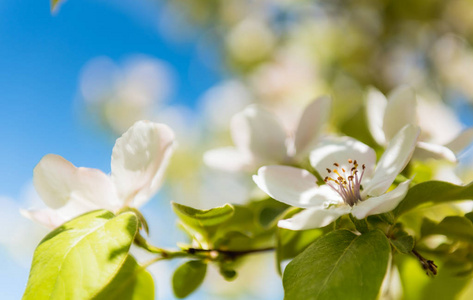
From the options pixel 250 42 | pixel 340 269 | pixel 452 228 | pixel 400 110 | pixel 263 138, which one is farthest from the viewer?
pixel 250 42

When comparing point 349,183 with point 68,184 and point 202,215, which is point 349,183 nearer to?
point 202,215

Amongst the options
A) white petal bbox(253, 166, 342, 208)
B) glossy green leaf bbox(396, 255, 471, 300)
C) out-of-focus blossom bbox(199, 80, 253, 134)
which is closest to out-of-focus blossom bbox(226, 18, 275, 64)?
out-of-focus blossom bbox(199, 80, 253, 134)

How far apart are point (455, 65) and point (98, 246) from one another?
7.97ft

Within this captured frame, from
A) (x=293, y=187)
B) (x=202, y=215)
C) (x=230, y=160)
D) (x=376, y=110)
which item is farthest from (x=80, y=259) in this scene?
(x=376, y=110)

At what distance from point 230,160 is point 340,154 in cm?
22

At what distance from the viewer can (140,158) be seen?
0.56 meters

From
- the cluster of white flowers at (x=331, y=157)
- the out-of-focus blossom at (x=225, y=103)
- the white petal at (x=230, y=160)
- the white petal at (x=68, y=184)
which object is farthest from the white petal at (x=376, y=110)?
the out-of-focus blossom at (x=225, y=103)

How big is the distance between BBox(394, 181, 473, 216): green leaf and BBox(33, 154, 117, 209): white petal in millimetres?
346

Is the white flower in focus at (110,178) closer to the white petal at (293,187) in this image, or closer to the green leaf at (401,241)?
the white petal at (293,187)

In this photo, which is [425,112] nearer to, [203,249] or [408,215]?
[408,215]

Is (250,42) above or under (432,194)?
under

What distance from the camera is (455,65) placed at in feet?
8.02

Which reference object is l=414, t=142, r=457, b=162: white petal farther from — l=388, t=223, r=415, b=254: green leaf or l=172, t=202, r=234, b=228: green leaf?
l=172, t=202, r=234, b=228: green leaf

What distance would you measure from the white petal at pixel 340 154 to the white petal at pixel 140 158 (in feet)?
0.64
